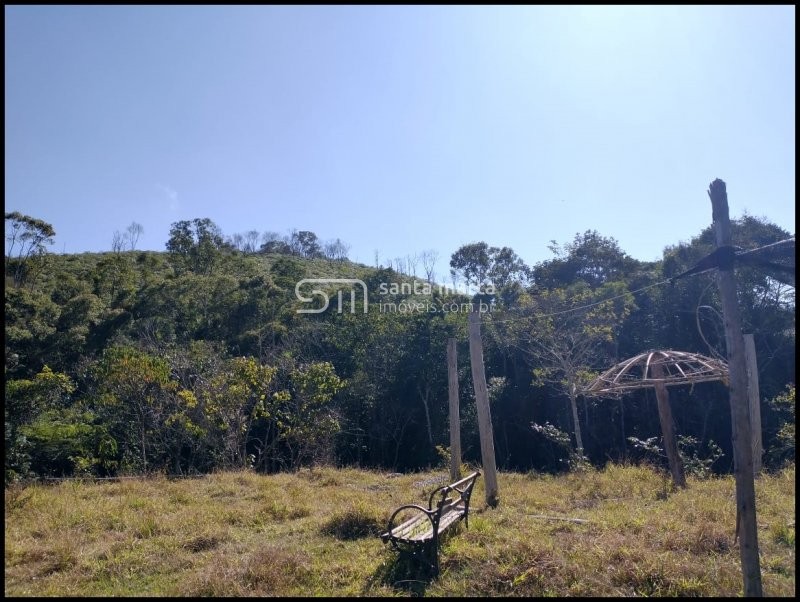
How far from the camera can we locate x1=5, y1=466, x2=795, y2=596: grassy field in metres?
4.26

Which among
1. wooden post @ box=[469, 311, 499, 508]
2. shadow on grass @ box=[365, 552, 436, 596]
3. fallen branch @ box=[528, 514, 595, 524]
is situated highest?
wooden post @ box=[469, 311, 499, 508]

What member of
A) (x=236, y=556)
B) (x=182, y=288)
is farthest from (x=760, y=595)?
(x=182, y=288)

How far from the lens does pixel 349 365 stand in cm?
1812

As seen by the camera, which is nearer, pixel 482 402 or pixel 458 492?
pixel 458 492

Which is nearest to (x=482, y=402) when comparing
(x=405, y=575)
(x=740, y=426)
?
(x=405, y=575)

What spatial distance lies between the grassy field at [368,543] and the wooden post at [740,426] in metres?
0.41

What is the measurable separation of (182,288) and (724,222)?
1930 centimetres

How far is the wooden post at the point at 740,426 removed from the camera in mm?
3576

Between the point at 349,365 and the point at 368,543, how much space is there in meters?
12.7

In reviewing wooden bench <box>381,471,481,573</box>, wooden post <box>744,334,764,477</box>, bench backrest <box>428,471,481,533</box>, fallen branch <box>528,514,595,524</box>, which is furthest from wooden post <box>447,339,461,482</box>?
wooden post <box>744,334,764,477</box>

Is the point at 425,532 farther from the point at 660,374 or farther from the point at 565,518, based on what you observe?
the point at 660,374

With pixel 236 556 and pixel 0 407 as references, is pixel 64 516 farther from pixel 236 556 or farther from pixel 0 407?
pixel 236 556

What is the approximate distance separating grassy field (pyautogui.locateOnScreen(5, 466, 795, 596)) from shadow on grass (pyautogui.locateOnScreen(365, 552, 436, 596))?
1 cm

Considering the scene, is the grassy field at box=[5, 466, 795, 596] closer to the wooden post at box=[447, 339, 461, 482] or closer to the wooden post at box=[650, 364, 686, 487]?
the wooden post at box=[650, 364, 686, 487]
